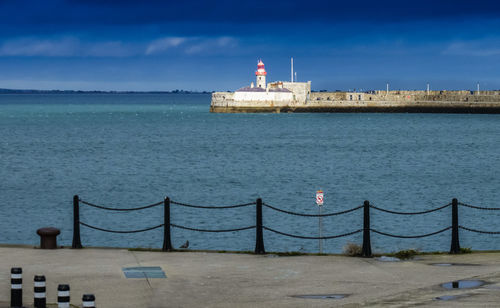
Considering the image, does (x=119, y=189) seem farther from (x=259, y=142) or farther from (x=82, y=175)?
(x=259, y=142)

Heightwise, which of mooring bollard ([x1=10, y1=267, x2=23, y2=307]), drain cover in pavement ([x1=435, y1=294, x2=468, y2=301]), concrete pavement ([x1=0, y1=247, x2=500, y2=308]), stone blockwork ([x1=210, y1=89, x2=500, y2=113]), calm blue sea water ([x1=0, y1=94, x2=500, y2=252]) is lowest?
calm blue sea water ([x1=0, y1=94, x2=500, y2=252])

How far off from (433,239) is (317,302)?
18.5m

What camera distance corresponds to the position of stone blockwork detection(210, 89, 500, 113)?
162 metres

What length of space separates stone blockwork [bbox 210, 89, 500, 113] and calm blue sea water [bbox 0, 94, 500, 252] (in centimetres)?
5801

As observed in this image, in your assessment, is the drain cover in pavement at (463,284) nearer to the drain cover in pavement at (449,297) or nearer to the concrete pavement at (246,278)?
the concrete pavement at (246,278)

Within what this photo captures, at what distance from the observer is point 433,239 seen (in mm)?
29844

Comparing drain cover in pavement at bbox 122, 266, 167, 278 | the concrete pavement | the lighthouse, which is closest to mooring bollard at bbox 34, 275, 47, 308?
the concrete pavement

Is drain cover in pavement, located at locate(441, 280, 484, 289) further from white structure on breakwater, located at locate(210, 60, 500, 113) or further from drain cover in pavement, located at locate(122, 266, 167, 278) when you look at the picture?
white structure on breakwater, located at locate(210, 60, 500, 113)

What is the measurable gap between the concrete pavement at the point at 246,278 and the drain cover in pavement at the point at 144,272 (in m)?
0.12

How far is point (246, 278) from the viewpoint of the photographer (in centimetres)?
1384

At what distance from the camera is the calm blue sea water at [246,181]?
102 feet

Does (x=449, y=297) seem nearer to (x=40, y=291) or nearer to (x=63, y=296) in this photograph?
(x=63, y=296)

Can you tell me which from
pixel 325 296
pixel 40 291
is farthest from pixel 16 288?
pixel 325 296

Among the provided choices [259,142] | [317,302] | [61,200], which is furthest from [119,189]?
[259,142]
